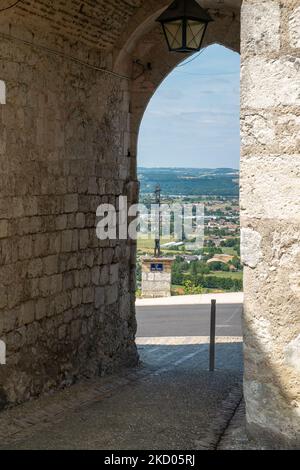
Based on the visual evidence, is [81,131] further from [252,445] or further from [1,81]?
[252,445]

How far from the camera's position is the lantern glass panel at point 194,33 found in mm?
6738

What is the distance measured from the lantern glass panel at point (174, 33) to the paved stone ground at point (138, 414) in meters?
3.23

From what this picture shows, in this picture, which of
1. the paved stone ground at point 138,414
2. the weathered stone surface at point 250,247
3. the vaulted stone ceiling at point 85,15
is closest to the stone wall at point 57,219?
the vaulted stone ceiling at point 85,15

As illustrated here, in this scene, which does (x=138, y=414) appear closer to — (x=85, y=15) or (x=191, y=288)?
(x=85, y=15)

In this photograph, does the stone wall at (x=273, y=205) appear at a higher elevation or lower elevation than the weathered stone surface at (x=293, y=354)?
higher

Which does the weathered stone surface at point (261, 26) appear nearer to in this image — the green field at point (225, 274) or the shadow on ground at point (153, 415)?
the shadow on ground at point (153, 415)

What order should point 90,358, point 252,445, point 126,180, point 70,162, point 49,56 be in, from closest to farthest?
point 252,445 < point 49,56 < point 70,162 < point 90,358 < point 126,180

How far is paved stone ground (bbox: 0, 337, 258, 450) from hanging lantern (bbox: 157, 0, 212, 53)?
3.20m

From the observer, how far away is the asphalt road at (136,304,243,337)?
13798 mm

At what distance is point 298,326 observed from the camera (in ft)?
9.59

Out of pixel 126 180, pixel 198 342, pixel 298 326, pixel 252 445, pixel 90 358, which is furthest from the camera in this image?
pixel 198 342

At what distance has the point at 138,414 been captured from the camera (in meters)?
5.66

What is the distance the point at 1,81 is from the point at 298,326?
377cm

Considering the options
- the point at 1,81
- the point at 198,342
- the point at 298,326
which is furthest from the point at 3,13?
the point at 198,342
